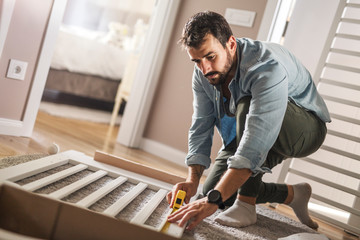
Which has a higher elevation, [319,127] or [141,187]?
[319,127]

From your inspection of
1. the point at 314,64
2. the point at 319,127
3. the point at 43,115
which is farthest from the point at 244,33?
the point at 43,115

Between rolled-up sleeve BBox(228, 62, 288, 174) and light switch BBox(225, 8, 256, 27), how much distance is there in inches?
50.3

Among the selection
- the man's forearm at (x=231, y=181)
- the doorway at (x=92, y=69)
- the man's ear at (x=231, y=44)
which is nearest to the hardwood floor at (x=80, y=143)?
the doorway at (x=92, y=69)

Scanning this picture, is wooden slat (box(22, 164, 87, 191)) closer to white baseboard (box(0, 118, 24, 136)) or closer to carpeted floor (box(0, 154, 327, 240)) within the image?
carpeted floor (box(0, 154, 327, 240))

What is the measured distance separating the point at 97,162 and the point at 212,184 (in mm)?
511

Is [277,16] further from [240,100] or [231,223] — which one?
[231,223]

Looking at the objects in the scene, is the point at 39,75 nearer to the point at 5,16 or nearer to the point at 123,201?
the point at 5,16

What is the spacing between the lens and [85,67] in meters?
3.96

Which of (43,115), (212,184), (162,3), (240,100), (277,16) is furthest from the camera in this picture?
(43,115)

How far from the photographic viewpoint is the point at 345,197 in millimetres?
2318

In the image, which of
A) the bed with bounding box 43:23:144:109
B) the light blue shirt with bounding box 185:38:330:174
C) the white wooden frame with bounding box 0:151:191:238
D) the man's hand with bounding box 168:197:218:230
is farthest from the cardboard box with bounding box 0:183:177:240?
the bed with bounding box 43:23:144:109

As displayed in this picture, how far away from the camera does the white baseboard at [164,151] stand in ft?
8.88

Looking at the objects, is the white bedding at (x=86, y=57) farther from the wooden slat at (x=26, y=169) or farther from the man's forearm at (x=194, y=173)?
the man's forearm at (x=194, y=173)

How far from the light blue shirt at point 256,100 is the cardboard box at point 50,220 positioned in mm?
493
